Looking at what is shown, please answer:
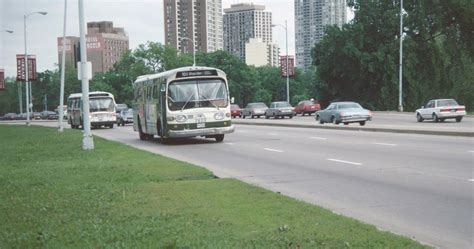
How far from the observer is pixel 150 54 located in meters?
129

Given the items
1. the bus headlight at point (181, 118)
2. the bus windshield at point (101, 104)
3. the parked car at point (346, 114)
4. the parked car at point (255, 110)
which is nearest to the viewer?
the bus headlight at point (181, 118)

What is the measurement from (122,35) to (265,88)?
4892 cm

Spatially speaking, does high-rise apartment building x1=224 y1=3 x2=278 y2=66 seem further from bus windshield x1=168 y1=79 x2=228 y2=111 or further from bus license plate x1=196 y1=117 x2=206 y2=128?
bus license plate x1=196 y1=117 x2=206 y2=128

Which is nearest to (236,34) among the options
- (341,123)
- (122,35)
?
(122,35)

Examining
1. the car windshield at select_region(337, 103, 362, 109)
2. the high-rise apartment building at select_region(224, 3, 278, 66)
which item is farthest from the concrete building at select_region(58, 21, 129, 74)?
the car windshield at select_region(337, 103, 362, 109)

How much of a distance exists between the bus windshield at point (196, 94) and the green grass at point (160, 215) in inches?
424

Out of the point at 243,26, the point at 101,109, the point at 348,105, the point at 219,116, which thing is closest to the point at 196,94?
the point at 219,116

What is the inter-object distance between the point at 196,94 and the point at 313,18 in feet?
318

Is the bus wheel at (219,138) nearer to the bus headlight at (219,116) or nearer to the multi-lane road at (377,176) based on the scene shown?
the bus headlight at (219,116)

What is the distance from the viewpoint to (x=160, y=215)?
8141mm

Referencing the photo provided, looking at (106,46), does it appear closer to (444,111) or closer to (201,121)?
(444,111)

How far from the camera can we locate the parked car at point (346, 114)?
37062 mm

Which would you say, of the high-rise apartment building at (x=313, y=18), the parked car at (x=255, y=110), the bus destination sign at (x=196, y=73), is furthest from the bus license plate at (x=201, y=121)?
the high-rise apartment building at (x=313, y=18)

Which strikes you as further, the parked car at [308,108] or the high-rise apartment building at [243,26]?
the high-rise apartment building at [243,26]
